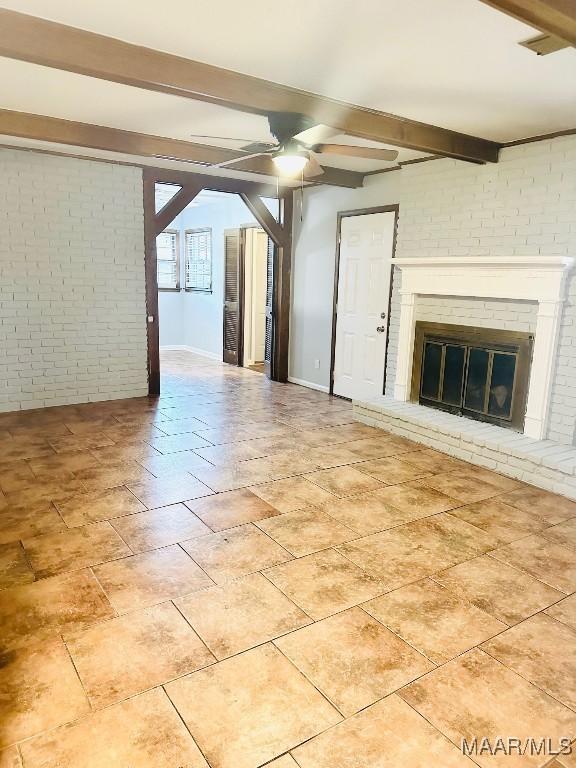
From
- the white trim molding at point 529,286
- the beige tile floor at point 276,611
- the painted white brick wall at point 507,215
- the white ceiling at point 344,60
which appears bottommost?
the beige tile floor at point 276,611

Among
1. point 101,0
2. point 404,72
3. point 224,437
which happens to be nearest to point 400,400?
point 224,437

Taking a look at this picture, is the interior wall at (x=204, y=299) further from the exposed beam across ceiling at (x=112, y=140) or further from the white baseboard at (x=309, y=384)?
the exposed beam across ceiling at (x=112, y=140)

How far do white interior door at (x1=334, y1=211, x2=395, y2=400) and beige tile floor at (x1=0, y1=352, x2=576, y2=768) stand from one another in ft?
6.27

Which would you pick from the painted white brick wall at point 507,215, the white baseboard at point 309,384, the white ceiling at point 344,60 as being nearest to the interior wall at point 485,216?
the painted white brick wall at point 507,215

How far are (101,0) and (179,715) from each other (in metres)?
2.75

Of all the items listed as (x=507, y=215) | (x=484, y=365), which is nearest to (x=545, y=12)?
(x=507, y=215)

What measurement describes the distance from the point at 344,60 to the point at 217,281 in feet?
19.4

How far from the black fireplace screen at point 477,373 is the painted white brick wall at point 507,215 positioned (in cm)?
17

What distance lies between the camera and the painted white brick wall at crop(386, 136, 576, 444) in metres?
3.85

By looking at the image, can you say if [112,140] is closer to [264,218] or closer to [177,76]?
[177,76]

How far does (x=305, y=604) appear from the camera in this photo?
2273mm

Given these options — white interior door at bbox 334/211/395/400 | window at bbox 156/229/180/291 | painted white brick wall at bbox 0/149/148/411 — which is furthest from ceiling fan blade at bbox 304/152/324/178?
window at bbox 156/229/180/291

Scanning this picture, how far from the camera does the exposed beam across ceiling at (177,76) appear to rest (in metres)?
2.38

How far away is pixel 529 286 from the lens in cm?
397
